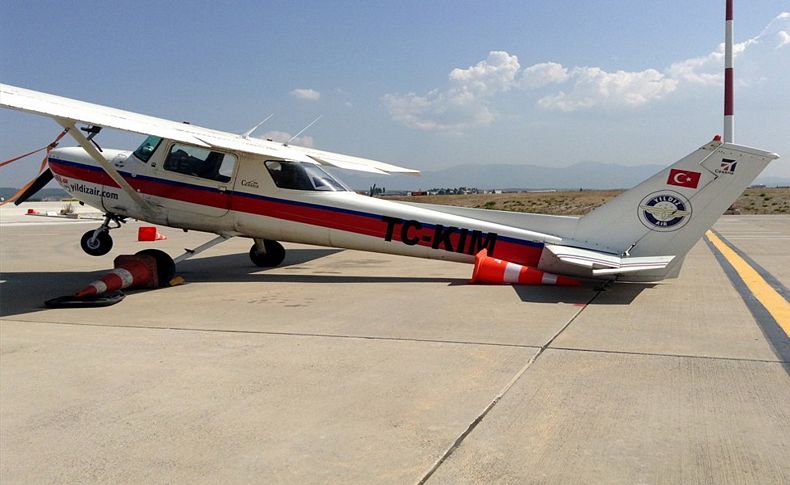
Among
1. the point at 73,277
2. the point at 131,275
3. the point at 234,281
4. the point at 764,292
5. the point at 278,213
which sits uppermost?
the point at 764,292

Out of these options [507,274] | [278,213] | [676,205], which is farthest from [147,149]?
[676,205]

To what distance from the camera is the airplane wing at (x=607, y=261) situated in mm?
7445

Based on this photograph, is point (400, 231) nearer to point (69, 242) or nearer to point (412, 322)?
point (412, 322)

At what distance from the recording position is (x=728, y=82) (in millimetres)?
24328

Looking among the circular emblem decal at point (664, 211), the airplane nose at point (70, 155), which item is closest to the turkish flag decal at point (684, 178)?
the circular emblem decal at point (664, 211)

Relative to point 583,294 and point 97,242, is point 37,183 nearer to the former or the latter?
point 97,242

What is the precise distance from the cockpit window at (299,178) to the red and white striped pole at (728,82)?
20.0 meters

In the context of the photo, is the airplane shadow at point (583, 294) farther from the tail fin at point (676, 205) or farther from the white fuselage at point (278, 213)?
the white fuselage at point (278, 213)

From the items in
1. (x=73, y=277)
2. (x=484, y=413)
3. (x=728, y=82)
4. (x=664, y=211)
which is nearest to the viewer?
(x=484, y=413)

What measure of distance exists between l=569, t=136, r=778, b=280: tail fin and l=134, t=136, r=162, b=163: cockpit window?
7.14 metres

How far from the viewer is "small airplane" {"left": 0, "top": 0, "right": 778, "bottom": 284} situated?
7715 mm

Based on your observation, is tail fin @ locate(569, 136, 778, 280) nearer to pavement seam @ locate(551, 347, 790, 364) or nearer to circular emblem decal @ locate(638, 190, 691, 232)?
circular emblem decal @ locate(638, 190, 691, 232)

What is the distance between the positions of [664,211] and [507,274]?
225cm

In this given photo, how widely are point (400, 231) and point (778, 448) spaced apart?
21.8ft
